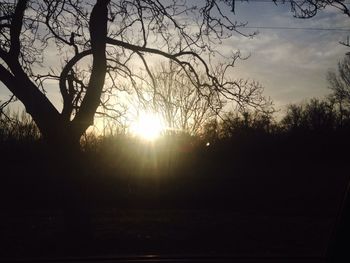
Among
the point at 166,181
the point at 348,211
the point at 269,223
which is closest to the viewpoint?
the point at 348,211

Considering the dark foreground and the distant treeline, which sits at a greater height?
the distant treeline

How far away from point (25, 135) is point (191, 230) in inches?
1348

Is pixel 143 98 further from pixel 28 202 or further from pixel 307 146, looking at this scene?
pixel 307 146

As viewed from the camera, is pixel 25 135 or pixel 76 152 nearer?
pixel 76 152

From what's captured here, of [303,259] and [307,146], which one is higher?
[307,146]

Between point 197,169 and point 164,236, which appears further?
point 197,169

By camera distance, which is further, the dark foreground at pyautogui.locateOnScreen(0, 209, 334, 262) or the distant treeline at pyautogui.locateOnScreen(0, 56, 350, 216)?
the distant treeline at pyautogui.locateOnScreen(0, 56, 350, 216)

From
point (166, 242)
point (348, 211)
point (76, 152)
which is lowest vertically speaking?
point (166, 242)

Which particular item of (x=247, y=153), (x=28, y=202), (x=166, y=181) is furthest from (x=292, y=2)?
(x=247, y=153)

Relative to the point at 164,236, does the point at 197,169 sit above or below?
above

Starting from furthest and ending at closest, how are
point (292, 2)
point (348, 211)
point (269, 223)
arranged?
point (269, 223) < point (292, 2) < point (348, 211)

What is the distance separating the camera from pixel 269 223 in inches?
679

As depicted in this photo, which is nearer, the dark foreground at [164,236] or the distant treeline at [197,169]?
the dark foreground at [164,236]

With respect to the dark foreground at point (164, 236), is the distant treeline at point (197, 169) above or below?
above
